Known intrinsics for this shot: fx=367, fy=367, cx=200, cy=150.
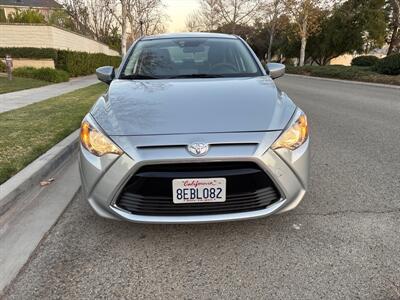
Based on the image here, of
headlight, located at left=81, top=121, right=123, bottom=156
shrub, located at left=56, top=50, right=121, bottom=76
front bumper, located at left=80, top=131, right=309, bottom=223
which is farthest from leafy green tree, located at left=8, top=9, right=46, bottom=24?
front bumper, located at left=80, top=131, right=309, bottom=223

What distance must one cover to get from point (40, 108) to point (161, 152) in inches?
250

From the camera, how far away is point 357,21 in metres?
31.5

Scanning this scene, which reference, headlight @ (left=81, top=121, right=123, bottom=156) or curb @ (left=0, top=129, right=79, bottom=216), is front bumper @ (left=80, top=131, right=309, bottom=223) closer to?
headlight @ (left=81, top=121, right=123, bottom=156)

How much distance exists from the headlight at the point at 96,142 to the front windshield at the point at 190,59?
45.4 inches

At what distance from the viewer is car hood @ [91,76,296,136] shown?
249 cm

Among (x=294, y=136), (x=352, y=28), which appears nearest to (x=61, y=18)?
(x=352, y=28)

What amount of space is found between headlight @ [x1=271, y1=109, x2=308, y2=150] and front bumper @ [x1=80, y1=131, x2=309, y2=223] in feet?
0.13

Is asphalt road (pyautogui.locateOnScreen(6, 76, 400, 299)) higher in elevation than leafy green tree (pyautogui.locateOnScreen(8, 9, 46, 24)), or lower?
lower

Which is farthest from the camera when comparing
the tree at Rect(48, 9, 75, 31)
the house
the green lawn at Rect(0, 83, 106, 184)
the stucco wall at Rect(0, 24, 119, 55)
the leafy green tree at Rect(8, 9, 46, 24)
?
the house

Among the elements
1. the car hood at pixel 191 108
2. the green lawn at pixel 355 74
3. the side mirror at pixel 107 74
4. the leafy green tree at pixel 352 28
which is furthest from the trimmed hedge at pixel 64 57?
the leafy green tree at pixel 352 28

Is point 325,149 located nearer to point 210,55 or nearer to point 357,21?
point 210,55

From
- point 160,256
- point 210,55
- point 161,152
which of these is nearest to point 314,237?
point 160,256

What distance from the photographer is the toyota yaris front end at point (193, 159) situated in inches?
92.7

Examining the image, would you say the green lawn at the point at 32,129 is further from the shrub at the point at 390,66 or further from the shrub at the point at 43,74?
the shrub at the point at 390,66
